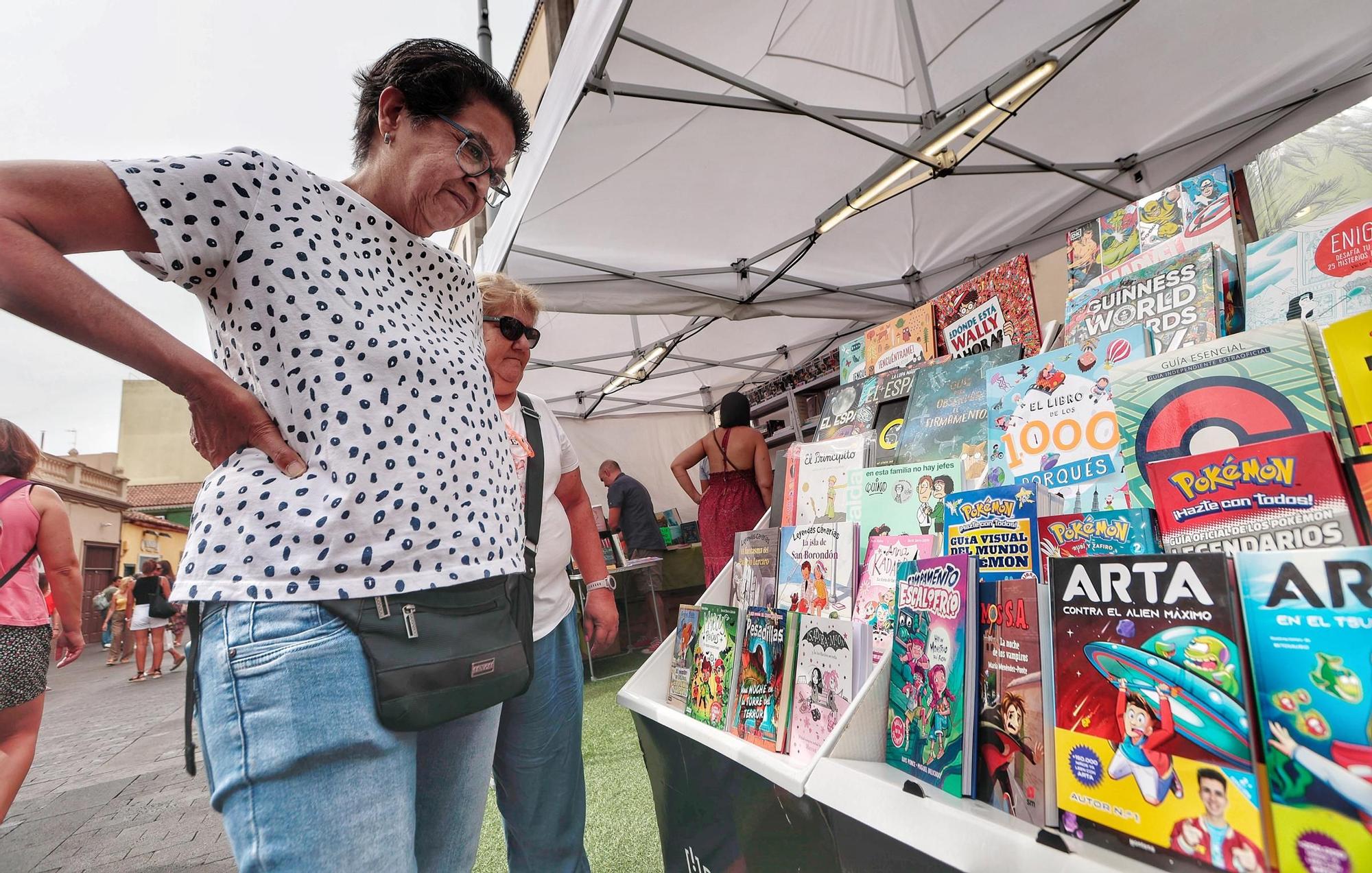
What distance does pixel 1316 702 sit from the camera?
48 centimetres

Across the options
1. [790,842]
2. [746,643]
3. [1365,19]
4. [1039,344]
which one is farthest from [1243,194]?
[1365,19]

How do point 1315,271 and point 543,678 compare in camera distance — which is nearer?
point 1315,271

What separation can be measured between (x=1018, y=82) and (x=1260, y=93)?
47.8 inches

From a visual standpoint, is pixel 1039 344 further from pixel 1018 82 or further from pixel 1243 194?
pixel 1018 82

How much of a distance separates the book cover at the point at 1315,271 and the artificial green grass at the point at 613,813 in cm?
159

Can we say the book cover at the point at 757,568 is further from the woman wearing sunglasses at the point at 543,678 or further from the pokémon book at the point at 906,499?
the woman wearing sunglasses at the point at 543,678

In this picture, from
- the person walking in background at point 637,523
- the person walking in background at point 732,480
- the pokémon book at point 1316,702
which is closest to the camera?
the pokémon book at point 1316,702

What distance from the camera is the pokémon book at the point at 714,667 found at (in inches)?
45.9

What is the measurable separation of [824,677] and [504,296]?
103cm

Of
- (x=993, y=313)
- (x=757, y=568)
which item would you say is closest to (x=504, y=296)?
(x=757, y=568)

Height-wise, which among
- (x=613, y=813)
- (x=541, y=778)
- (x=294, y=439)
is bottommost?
(x=613, y=813)

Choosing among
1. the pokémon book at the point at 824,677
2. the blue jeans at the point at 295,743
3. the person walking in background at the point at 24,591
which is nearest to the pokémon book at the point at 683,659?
the pokémon book at the point at 824,677

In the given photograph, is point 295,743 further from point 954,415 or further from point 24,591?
point 24,591

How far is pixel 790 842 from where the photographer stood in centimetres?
93
